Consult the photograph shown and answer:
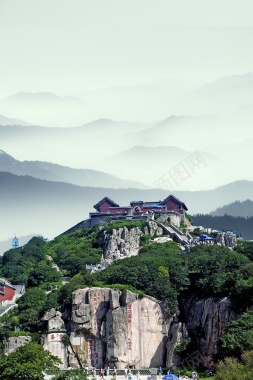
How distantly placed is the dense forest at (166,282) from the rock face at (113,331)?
1055 mm

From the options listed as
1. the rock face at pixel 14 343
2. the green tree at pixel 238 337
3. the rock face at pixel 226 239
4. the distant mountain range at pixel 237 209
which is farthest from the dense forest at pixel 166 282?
Result: the distant mountain range at pixel 237 209

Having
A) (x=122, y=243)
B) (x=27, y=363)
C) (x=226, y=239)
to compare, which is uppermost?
(x=226, y=239)

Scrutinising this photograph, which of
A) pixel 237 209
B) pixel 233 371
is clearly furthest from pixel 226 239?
pixel 237 209

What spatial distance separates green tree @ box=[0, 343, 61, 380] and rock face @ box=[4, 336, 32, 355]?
10.2 feet

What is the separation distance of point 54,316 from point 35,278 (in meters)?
11.5

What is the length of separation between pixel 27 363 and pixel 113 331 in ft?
27.1

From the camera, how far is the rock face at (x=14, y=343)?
61.4 meters

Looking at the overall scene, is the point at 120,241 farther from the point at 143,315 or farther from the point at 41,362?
the point at 41,362

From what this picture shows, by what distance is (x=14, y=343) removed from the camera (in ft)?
203

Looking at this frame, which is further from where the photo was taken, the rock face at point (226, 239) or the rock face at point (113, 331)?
the rock face at point (226, 239)

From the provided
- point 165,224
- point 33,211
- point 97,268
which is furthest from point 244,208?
point 97,268

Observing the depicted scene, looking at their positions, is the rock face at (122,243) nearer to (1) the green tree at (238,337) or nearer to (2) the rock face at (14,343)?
(2) the rock face at (14,343)

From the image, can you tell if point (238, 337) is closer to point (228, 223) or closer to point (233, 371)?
point (233, 371)

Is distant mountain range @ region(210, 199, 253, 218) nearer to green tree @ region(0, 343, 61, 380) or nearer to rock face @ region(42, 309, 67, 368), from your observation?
rock face @ region(42, 309, 67, 368)
